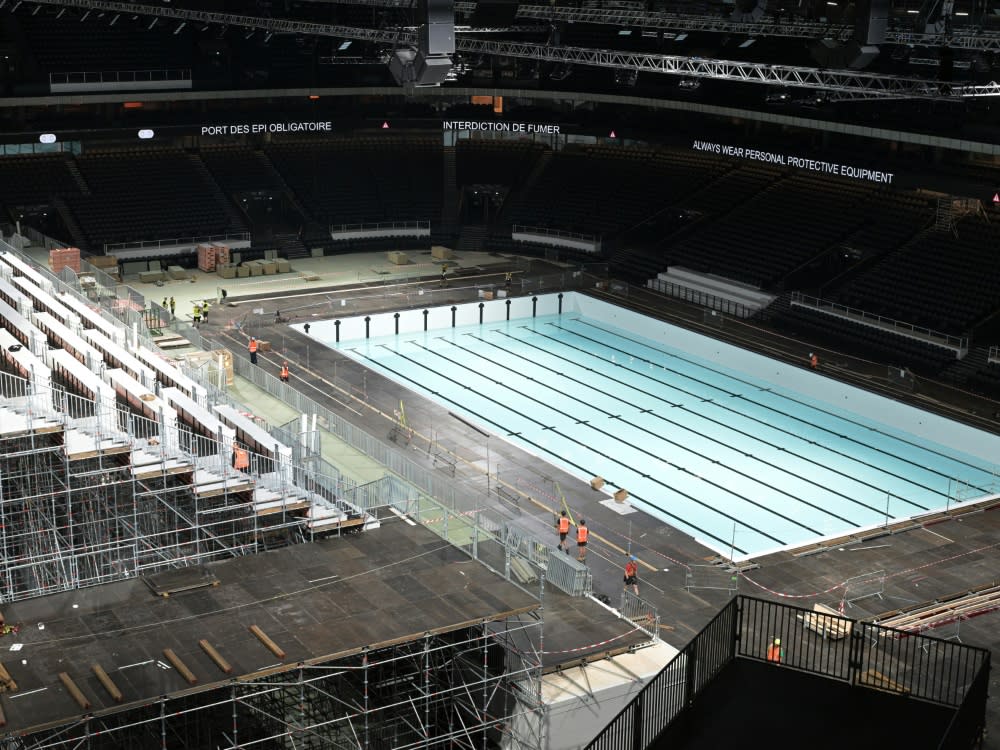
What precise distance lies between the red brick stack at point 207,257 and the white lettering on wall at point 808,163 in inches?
757

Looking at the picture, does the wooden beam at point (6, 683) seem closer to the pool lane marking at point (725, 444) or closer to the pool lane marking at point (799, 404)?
the pool lane marking at point (725, 444)

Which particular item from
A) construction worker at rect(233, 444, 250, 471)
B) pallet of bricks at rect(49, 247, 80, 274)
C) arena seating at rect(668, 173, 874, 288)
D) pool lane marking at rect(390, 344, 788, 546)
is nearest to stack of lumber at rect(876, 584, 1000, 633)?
pool lane marking at rect(390, 344, 788, 546)

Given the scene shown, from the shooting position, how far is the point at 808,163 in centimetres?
4544

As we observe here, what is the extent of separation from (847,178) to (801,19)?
1161cm

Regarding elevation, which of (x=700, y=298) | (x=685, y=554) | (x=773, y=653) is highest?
(x=773, y=653)

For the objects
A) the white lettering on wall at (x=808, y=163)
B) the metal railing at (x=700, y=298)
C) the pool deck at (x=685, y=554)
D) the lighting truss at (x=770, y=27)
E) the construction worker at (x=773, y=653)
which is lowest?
the pool deck at (x=685, y=554)

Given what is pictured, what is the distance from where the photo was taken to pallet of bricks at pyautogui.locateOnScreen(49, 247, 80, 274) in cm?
4206

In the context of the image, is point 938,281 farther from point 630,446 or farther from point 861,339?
point 630,446

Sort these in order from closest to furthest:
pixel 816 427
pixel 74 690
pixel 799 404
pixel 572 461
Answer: pixel 74 690
pixel 572 461
pixel 816 427
pixel 799 404

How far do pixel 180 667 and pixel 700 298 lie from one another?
32.5 metres

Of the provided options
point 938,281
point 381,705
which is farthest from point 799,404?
point 381,705

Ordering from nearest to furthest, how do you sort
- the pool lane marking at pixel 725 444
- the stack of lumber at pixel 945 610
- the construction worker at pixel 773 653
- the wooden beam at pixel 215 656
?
the construction worker at pixel 773 653
the wooden beam at pixel 215 656
the stack of lumber at pixel 945 610
the pool lane marking at pixel 725 444

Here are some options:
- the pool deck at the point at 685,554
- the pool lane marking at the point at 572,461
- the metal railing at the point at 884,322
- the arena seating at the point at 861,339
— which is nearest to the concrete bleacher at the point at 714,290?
the arena seating at the point at 861,339

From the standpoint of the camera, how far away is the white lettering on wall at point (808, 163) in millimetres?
43438
